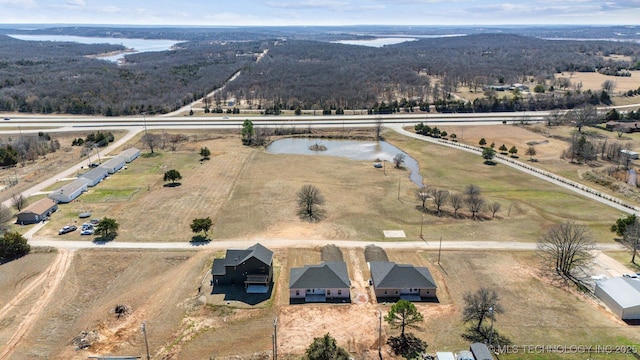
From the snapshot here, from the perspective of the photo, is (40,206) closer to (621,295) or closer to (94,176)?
(94,176)

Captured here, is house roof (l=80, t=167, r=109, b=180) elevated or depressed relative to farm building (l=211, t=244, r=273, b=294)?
elevated

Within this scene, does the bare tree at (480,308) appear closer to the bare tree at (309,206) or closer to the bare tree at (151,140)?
the bare tree at (309,206)

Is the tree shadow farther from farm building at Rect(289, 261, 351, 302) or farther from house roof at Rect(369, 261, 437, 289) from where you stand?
house roof at Rect(369, 261, 437, 289)

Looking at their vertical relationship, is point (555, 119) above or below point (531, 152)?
above

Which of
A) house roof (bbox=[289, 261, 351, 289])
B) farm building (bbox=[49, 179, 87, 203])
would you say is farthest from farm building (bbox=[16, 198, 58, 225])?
house roof (bbox=[289, 261, 351, 289])

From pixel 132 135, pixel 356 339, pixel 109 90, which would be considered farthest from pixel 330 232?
pixel 109 90

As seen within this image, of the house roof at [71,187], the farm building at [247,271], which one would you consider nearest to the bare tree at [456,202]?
the farm building at [247,271]

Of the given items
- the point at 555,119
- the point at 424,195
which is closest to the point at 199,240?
the point at 424,195
